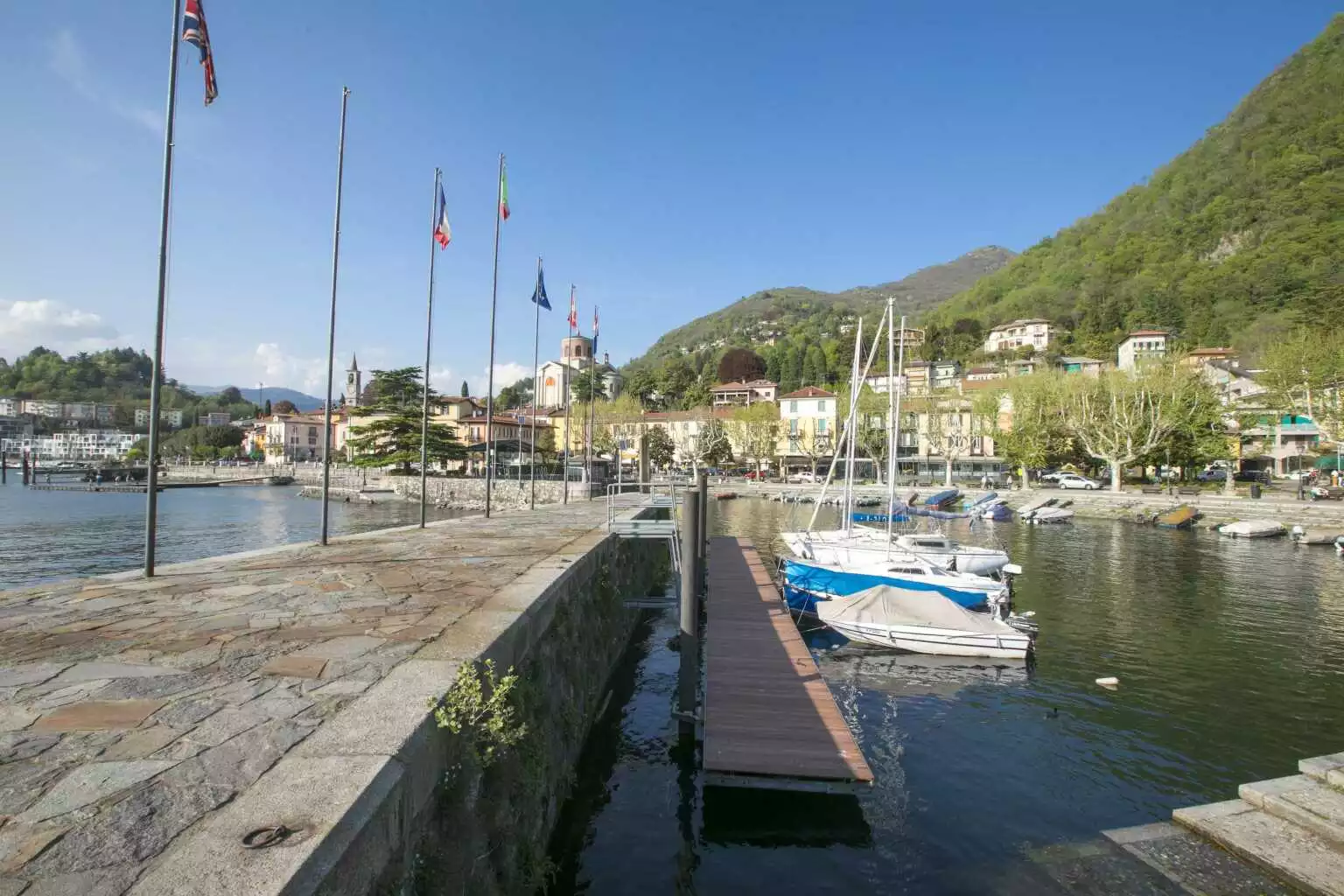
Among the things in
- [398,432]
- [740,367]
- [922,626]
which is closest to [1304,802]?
[922,626]

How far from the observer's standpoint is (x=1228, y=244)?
4213 inches

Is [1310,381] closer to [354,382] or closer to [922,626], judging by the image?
[922,626]

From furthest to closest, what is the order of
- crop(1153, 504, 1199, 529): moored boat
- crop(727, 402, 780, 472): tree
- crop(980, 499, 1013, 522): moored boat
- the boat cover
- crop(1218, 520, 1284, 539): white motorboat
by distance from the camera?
crop(727, 402, 780, 472): tree → crop(980, 499, 1013, 522): moored boat → crop(1153, 504, 1199, 529): moored boat → crop(1218, 520, 1284, 539): white motorboat → the boat cover

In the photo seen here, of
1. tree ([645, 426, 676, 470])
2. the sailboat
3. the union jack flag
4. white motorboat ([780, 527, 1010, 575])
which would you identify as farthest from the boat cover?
tree ([645, 426, 676, 470])

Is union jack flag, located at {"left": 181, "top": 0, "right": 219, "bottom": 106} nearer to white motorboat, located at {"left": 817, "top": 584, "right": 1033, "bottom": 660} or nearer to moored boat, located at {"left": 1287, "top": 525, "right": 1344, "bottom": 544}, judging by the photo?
white motorboat, located at {"left": 817, "top": 584, "right": 1033, "bottom": 660}

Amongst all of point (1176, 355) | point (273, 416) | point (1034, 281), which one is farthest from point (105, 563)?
point (1034, 281)

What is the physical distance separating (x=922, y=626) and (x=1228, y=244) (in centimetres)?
12780

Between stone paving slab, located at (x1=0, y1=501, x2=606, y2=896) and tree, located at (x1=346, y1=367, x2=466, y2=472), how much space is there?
57.9 meters

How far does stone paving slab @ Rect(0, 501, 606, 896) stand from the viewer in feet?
9.75

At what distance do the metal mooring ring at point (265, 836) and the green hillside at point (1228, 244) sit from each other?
79240 millimetres

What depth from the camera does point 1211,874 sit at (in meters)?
7.02

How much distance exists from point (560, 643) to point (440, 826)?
15.6ft

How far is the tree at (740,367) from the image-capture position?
132 metres

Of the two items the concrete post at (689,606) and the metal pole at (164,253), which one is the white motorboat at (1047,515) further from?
the metal pole at (164,253)
